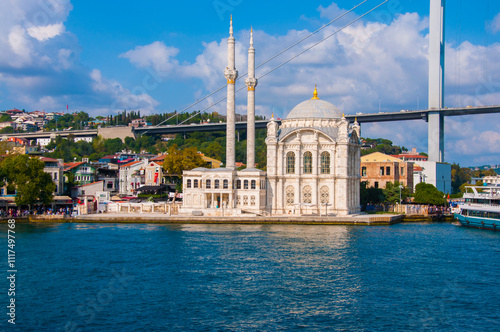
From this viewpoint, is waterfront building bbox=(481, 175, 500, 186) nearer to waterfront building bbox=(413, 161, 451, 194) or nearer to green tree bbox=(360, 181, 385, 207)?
waterfront building bbox=(413, 161, 451, 194)

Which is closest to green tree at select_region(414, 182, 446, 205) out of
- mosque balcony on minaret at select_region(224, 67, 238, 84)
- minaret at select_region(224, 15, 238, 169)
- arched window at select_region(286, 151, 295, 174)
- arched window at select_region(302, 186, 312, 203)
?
arched window at select_region(302, 186, 312, 203)

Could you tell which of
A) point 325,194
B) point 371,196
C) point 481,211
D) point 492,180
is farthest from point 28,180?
point 492,180

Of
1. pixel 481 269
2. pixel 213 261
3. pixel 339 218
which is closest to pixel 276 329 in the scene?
pixel 213 261

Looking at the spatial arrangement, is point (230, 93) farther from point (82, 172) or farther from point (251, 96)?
point (82, 172)

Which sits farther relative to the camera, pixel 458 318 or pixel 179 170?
pixel 179 170

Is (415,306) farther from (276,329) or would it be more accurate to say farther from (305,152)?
(305,152)

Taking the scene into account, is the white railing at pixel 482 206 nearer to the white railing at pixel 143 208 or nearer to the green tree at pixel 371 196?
the green tree at pixel 371 196
